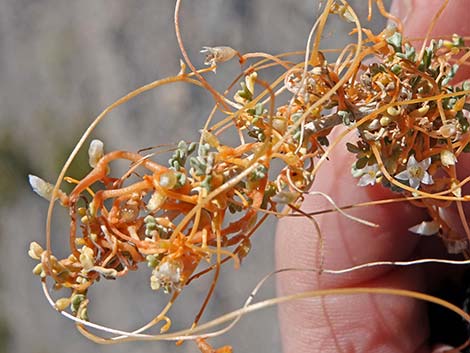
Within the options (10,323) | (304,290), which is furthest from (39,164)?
(304,290)

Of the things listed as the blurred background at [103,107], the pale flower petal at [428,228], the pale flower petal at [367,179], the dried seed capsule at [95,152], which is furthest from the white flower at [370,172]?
the blurred background at [103,107]

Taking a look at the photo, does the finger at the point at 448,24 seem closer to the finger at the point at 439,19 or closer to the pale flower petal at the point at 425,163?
the finger at the point at 439,19

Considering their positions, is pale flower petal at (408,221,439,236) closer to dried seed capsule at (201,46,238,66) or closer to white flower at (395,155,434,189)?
white flower at (395,155,434,189)

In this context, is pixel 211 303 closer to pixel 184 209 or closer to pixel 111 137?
pixel 111 137

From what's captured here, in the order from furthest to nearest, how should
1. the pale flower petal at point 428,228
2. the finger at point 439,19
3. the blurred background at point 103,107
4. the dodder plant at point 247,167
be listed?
1. the blurred background at point 103,107
2. the finger at point 439,19
3. the pale flower petal at point 428,228
4. the dodder plant at point 247,167

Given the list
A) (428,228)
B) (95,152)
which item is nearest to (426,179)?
(428,228)

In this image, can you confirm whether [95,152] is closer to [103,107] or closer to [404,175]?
[404,175]
